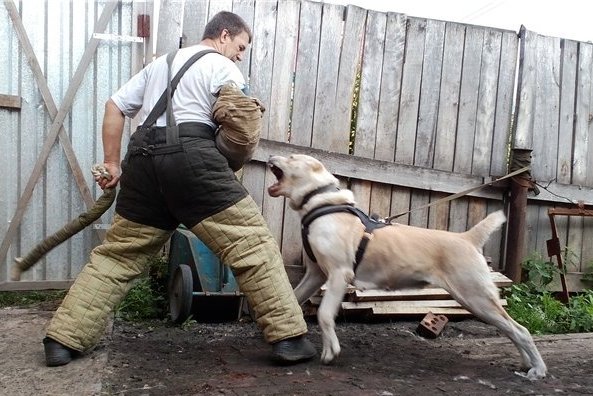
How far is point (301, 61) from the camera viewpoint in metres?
5.04

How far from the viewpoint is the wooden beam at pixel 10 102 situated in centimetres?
484

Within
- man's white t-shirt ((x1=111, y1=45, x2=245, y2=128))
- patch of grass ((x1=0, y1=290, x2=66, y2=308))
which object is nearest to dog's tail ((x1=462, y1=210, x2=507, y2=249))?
man's white t-shirt ((x1=111, y1=45, x2=245, y2=128))

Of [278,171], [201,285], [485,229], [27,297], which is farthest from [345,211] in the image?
[27,297]

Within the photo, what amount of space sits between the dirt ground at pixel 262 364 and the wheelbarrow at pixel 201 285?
10 centimetres

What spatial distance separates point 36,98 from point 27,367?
93.9 inches

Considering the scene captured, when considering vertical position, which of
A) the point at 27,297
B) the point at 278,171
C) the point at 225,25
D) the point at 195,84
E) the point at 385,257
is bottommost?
the point at 27,297

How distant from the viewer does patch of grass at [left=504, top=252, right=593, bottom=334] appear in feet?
16.1

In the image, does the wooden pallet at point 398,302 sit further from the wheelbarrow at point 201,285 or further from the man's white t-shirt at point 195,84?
the man's white t-shirt at point 195,84

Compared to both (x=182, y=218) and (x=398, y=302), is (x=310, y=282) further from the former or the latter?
(x=398, y=302)

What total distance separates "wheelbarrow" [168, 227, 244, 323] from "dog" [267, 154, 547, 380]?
824 mm

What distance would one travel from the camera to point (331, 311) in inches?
141

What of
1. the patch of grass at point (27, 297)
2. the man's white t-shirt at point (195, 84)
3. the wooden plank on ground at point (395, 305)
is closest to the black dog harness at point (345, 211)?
the man's white t-shirt at point (195, 84)

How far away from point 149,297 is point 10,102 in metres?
1.85

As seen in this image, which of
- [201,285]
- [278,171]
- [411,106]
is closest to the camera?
[278,171]
